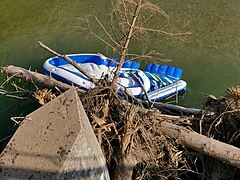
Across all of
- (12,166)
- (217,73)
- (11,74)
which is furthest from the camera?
(217,73)

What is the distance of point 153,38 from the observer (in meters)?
7.29

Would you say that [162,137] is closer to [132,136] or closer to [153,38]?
[132,136]

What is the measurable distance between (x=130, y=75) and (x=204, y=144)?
2.20 m

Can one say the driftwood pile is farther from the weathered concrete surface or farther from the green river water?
the green river water

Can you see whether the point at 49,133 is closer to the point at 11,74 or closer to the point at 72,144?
the point at 72,144

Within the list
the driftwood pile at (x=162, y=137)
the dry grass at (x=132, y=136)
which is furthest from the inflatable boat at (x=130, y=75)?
the dry grass at (x=132, y=136)

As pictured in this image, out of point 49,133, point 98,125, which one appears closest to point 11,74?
point 98,125

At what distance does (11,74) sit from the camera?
5.61 meters

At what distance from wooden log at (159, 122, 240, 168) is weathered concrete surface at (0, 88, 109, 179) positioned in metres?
1.15

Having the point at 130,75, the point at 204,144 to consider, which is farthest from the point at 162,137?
the point at 130,75

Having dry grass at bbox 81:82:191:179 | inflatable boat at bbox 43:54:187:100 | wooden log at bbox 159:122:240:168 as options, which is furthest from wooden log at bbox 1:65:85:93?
wooden log at bbox 159:122:240:168

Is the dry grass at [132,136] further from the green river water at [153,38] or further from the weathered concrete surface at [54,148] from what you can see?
the green river water at [153,38]

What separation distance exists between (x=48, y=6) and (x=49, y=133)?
5581mm

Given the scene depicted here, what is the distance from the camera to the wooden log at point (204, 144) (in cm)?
428
